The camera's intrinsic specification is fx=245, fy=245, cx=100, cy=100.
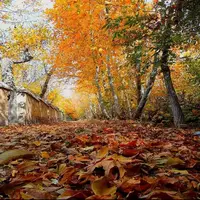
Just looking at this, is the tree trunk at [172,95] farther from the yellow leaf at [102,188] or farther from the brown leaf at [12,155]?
the yellow leaf at [102,188]

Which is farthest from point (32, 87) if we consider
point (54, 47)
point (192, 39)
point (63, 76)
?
point (192, 39)

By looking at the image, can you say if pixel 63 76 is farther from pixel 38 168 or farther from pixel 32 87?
pixel 38 168

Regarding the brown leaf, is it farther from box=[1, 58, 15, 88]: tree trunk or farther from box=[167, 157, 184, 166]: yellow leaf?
box=[1, 58, 15, 88]: tree trunk

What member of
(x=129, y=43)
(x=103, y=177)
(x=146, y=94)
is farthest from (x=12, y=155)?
(x=146, y=94)

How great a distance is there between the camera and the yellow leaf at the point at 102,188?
114 cm

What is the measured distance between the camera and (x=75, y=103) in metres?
62.4

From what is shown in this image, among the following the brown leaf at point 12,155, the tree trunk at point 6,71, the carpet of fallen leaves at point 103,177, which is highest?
the tree trunk at point 6,71

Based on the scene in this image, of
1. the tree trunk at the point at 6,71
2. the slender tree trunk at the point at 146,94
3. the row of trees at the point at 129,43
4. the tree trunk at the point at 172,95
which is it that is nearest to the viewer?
the row of trees at the point at 129,43

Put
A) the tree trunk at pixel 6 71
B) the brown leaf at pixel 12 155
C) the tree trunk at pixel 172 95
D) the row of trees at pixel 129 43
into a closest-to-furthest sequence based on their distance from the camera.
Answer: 1. the brown leaf at pixel 12 155
2. the row of trees at pixel 129 43
3. the tree trunk at pixel 172 95
4. the tree trunk at pixel 6 71

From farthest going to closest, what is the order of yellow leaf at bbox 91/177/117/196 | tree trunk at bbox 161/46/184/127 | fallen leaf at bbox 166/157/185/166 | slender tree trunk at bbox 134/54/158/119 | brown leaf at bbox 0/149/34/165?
slender tree trunk at bbox 134/54/158/119, tree trunk at bbox 161/46/184/127, brown leaf at bbox 0/149/34/165, fallen leaf at bbox 166/157/185/166, yellow leaf at bbox 91/177/117/196

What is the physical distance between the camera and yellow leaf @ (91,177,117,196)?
1.14m

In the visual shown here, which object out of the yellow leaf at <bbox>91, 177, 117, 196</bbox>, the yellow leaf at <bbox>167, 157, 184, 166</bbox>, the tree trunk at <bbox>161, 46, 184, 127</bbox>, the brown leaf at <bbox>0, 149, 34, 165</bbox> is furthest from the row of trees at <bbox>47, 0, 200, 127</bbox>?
the yellow leaf at <bbox>91, 177, 117, 196</bbox>

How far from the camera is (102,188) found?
1189 mm

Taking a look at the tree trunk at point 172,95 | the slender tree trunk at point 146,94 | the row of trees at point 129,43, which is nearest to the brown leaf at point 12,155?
the row of trees at point 129,43
